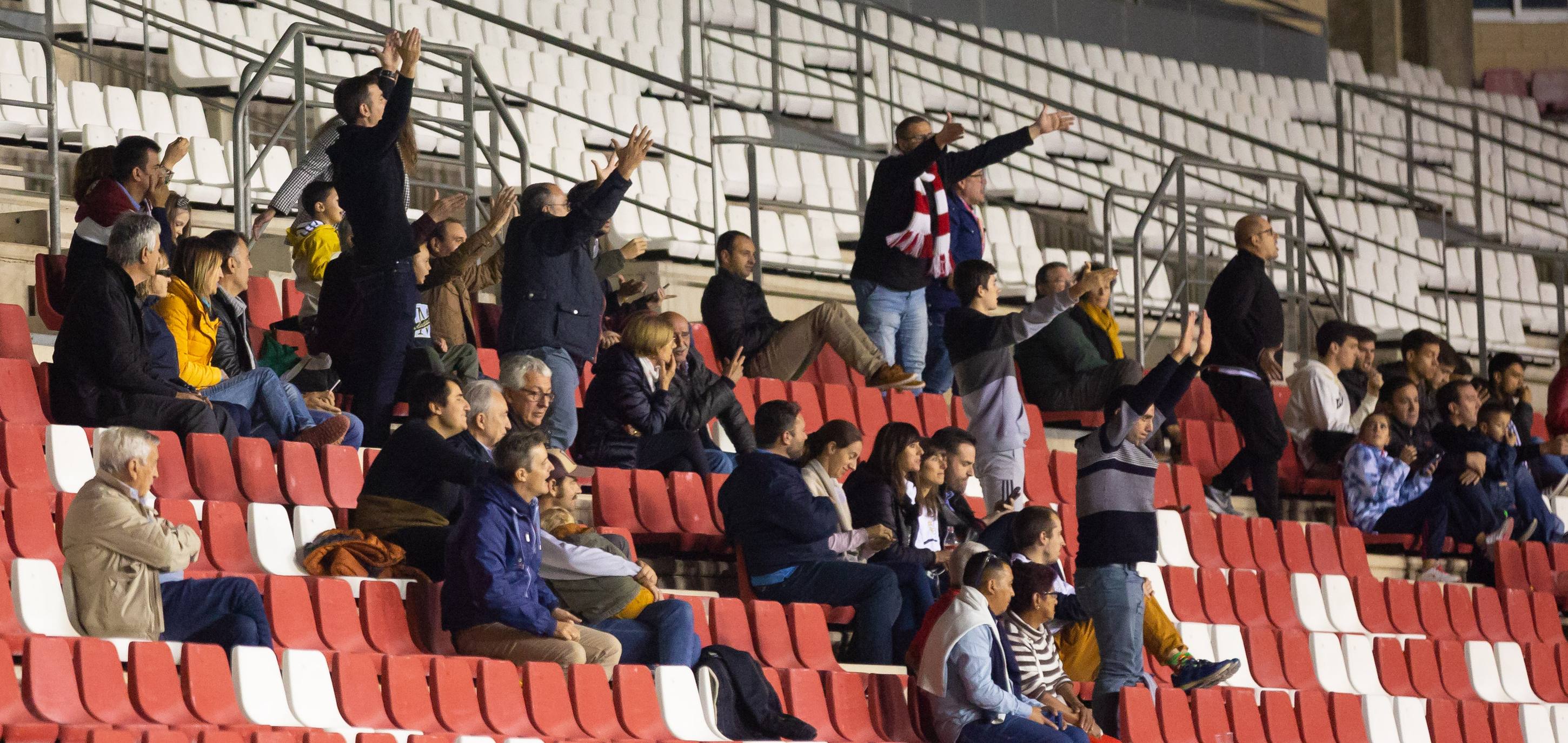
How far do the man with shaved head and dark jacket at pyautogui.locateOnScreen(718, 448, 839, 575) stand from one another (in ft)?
1.64

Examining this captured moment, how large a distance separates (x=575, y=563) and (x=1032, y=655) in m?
1.25

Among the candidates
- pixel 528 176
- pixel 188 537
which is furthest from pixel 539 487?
pixel 528 176

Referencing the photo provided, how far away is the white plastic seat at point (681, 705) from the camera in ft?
19.1

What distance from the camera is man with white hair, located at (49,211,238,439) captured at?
6.16 meters

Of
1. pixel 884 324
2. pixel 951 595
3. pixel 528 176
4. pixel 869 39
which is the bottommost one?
pixel 951 595

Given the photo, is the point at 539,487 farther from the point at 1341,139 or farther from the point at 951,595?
the point at 1341,139

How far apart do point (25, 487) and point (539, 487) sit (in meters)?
1.28

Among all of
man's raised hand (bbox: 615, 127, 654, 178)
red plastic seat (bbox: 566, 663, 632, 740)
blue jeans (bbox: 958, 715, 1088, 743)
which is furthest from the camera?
man's raised hand (bbox: 615, 127, 654, 178)

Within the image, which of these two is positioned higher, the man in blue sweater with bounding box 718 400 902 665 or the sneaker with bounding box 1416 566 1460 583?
the man in blue sweater with bounding box 718 400 902 665

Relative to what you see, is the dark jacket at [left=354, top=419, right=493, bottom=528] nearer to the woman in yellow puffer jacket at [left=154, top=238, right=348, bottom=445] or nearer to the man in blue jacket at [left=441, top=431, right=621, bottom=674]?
the man in blue jacket at [left=441, top=431, right=621, bottom=674]

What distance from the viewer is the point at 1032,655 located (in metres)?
6.41

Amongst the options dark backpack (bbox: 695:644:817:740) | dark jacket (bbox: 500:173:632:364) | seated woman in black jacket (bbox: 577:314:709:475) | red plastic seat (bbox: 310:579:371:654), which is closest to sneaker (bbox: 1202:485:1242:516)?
seated woman in black jacket (bbox: 577:314:709:475)

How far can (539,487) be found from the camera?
576 centimetres

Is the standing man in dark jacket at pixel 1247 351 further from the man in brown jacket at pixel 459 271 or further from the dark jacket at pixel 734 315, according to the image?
the man in brown jacket at pixel 459 271
